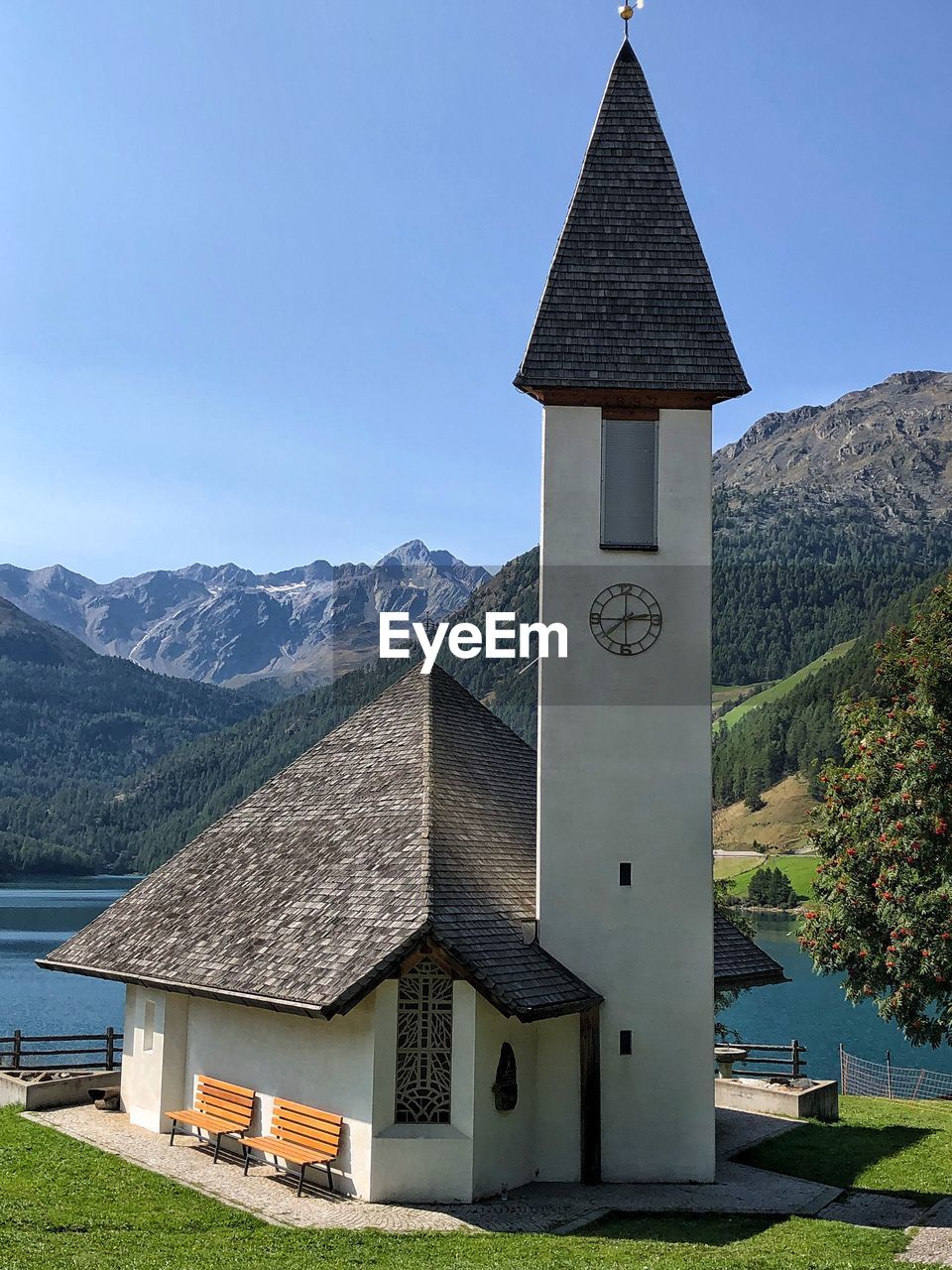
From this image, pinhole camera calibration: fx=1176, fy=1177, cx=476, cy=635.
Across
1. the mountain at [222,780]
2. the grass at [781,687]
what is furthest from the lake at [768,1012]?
the grass at [781,687]

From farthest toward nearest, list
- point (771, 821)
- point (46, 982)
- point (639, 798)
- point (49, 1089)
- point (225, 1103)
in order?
1. point (771, 821)
2. point (46, 982)
3. point (49, 1089)
4. point (639, 798)
5. point (225, 1103)

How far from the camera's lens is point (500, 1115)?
1445 centimetres

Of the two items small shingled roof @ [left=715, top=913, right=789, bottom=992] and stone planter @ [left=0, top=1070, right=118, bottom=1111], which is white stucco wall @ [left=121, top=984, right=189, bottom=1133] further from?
small shingled roof @ [left=715, top=913, right=789, bottom=992]

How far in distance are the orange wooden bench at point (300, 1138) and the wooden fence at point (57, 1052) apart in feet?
16.7

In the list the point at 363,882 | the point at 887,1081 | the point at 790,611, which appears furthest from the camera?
the point at 790,611

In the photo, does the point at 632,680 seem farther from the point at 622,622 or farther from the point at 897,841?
the point at 897,841

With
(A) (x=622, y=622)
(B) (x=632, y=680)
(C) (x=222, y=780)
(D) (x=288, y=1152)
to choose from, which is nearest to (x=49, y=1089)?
(D) (x=288, y=1152)

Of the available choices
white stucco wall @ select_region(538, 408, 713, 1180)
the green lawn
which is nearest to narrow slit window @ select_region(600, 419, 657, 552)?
white stucco wall @ select_region(538, 408, 713, 1180)

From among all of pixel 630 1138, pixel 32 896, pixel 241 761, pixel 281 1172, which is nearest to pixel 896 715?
pixel 630 1138

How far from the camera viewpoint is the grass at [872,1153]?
609 inches

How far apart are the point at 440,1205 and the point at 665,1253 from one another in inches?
122

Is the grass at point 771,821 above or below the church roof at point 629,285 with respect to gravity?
below

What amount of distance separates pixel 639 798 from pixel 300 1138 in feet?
20.0

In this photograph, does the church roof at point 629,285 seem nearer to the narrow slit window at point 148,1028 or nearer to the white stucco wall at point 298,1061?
the white stucco wall at point 298,1061
